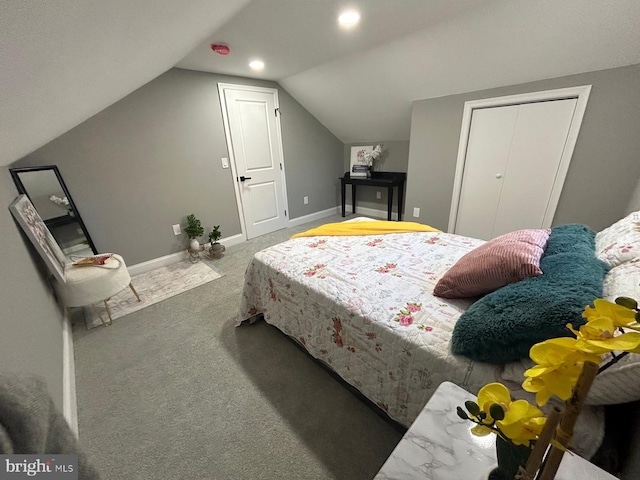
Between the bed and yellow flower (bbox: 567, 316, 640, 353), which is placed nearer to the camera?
yellow flower (bbox: 567, 316, 640, 353)

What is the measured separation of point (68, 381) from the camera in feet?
4.84

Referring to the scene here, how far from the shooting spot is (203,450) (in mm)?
1188

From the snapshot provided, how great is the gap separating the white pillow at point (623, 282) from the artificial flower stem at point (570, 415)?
1.82ft

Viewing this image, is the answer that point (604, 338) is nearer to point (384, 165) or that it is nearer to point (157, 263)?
point (157, 263)

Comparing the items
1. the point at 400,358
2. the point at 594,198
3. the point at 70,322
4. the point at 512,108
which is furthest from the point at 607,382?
the point at 70,322

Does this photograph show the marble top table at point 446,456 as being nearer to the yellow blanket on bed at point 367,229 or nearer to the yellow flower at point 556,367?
the yellow flower at point 556,367

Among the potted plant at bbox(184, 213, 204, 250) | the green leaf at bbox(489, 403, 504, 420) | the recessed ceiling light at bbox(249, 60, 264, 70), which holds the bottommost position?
the potted plant at bbox(184, 213, 204, 250)

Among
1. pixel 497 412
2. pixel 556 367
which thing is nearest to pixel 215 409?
pixel 497 412

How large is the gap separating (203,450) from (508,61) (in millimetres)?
3450

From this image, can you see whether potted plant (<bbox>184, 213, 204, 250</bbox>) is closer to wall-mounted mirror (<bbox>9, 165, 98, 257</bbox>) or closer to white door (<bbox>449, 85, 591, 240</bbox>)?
wall-mounted mirror (<bbox>9, 165, 98, 257</bbox>)

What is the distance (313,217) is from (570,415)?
422 centimetres

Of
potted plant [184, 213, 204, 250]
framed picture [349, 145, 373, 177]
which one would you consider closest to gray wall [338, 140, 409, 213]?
framed picture [349, 145, 373, 177]

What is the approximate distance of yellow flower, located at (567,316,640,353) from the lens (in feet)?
1.02

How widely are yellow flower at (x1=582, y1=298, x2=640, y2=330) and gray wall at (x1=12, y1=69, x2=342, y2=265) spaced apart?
3360mm
